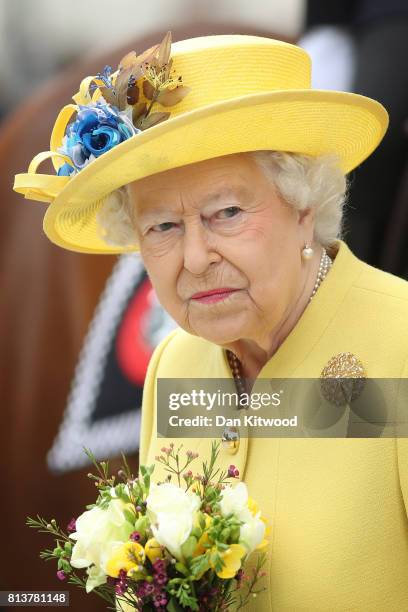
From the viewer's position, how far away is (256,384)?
207 centimetres

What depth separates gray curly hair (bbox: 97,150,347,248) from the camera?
1950 millimetres

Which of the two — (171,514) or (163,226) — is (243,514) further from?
(163,226)

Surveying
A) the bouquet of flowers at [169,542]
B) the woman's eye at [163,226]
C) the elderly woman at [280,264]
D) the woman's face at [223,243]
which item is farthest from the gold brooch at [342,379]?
the woman's eye at [163,226]

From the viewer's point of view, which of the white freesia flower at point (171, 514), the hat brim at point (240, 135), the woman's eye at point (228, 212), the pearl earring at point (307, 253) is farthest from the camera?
the pearl earring at point (307, 253)

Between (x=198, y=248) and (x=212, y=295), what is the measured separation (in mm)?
103

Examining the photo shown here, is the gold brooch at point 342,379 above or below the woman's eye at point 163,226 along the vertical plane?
below

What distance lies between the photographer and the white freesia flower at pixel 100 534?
1718 mm

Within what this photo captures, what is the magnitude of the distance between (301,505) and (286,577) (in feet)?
0.43

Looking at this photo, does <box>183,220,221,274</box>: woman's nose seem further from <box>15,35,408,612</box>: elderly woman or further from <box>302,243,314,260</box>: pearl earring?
<box>302,243,314,260</box>: pearl earring

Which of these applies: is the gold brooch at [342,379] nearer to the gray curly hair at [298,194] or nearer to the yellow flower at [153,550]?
the gray curly hair at [298,194]

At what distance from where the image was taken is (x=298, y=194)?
1.96 m

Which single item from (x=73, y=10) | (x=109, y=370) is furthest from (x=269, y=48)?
(x=73, y=10)

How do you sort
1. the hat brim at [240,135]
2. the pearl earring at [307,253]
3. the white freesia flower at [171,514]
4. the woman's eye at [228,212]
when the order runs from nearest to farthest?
1. the white freesia flower at [171,514]
2. the hat brim at [240,135]
3. the woman's eye at [228,212]
4. the pearl earring at [307,253]

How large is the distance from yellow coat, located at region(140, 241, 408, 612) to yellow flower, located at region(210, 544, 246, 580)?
0.74ft
